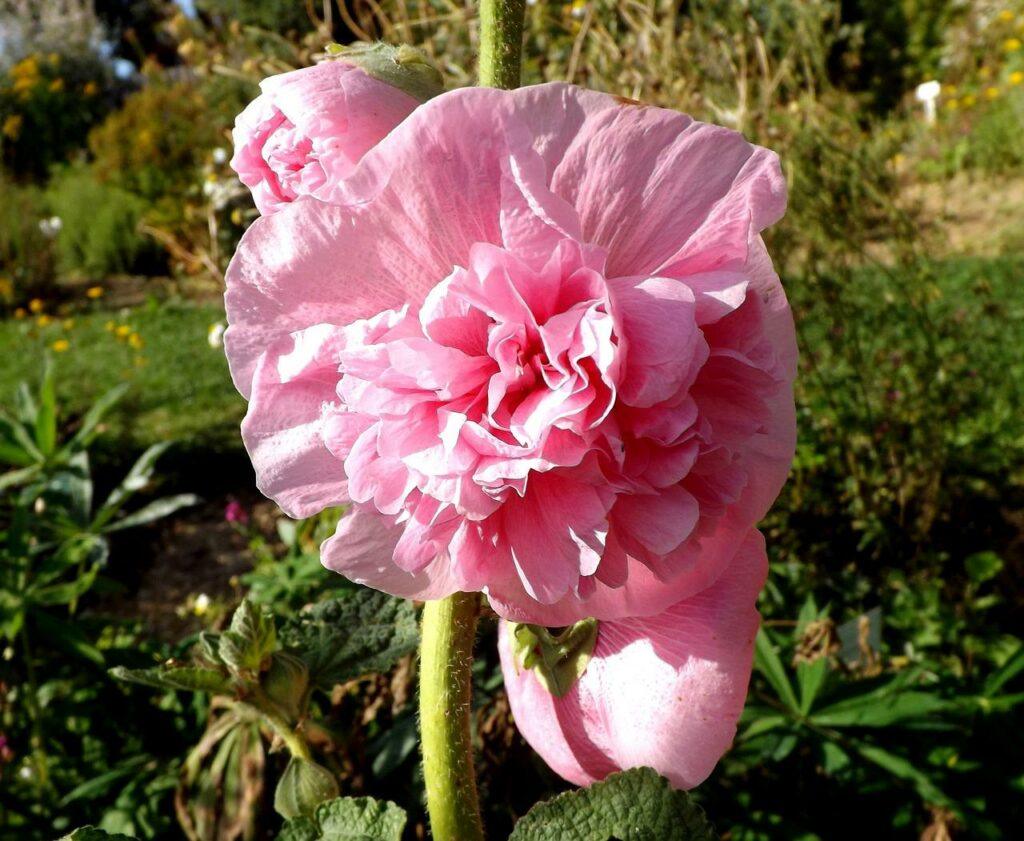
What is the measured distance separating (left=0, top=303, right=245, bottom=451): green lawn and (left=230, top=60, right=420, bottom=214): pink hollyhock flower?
329 cm

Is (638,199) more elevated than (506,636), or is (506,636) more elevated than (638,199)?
(638,199)

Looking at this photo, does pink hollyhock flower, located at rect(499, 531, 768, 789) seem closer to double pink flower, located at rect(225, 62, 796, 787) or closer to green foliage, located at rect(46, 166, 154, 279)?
double pink flower, located at rect(225, 62, 796, 787)

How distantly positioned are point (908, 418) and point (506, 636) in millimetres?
2225

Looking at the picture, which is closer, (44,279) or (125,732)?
(125,732)

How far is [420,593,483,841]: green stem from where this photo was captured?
575mm

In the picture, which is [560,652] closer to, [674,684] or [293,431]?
[674,684]

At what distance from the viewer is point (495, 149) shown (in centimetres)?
42

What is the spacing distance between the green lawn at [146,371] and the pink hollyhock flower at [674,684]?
3363mm

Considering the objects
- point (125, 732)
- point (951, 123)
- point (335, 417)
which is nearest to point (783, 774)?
point (125, 732)

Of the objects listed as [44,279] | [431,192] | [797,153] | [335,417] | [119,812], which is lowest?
[44,279]

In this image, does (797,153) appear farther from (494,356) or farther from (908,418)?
(494,356)

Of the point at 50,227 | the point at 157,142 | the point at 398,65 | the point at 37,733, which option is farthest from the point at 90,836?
the point at 157,142

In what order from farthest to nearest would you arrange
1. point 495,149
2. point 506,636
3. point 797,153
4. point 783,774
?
point 797,153 < point 783,774 < point 506,636 < point 495,149

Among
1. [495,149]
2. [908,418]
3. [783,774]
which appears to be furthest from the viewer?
[908,418]
